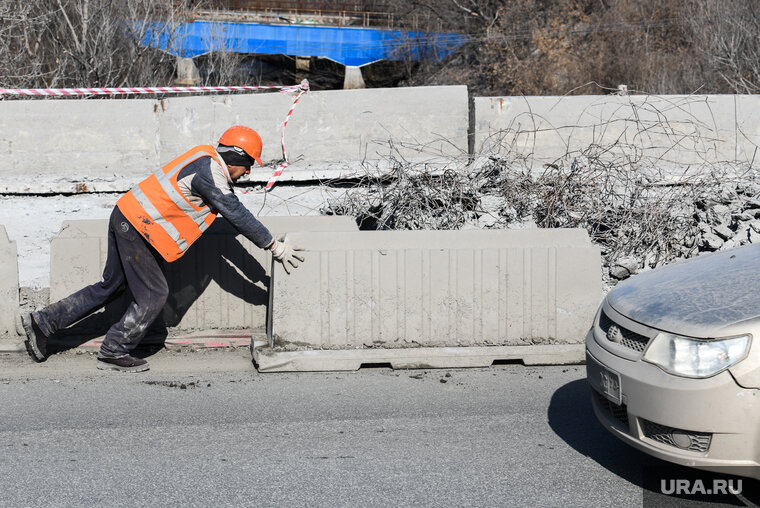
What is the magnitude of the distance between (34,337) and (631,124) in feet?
28.1

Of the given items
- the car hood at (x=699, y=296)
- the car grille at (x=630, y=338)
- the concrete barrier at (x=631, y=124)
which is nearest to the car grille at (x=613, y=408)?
the car grille at (x=630, y=338)

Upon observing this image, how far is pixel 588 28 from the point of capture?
37.9 metres

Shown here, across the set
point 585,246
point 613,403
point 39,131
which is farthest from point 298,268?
point 39,131

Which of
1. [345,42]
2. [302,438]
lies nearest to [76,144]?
[302,438]

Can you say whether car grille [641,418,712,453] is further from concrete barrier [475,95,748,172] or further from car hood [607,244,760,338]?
concrete barrier [475,95,748,172]

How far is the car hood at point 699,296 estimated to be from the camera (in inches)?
157

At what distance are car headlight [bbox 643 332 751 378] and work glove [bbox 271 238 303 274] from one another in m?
3.01

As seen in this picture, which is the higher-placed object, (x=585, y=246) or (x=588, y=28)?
(x=588, y=28)

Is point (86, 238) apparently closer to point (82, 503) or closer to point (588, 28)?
point (82, 503)

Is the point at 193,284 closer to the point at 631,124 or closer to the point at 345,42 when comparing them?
the point at 631,124

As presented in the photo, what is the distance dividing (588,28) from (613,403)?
36.1 metres

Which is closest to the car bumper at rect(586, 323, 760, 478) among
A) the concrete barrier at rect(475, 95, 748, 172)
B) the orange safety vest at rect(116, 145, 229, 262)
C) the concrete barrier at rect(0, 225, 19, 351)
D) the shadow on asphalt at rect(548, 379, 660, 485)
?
the shadow on asphalt at rect(548, 379, 660, 485)

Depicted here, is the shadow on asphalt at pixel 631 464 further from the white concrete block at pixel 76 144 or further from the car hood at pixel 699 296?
the white concrete block at pixel 76 144

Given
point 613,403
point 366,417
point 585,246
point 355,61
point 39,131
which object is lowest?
point 366,417
